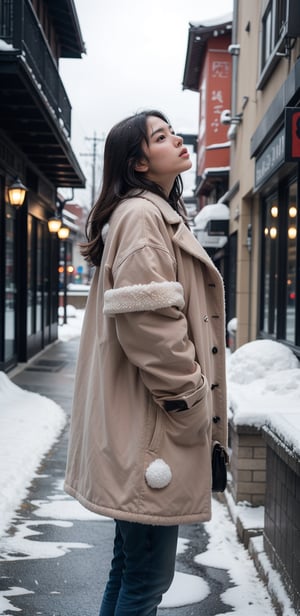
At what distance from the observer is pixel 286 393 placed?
16.4ft

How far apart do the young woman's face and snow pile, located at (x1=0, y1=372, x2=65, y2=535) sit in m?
2.86

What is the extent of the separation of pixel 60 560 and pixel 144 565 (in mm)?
1955

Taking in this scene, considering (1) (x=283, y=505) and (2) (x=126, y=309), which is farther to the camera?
(1) (x=283, y=505)

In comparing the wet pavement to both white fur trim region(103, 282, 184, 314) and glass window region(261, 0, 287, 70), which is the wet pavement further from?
glass window region(261, 0, 287, 70)

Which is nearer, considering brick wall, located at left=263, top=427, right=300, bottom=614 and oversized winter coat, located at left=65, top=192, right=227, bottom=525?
oversized winter coat, located at left=65, top=192, right=227, bottom=525

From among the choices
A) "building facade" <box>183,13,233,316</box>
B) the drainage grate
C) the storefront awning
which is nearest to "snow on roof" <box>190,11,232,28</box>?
"building facade" <box>183,13,233,316</box>

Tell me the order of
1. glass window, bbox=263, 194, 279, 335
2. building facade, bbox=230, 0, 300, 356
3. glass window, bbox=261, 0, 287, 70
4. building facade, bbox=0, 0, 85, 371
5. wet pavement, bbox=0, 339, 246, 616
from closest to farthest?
1. wet pavement, bbox=0, 339, 246, 616
2. building facade, bbox=230, 0, 300, 356
3. glass window, bbox=261, 0, 287, 70
4. building facade, bbox=0, 0, 85, 371
5. glass window, bbox=263, 194, 279, 335

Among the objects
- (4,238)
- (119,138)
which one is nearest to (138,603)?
(119,138)

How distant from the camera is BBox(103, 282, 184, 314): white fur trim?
6.73ft

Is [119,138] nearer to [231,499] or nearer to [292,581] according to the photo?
[292,581]

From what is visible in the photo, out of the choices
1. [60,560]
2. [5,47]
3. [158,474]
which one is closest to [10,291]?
[5,47]

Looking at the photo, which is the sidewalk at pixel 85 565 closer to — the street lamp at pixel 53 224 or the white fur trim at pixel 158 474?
the white fur trim at pixel 158 474

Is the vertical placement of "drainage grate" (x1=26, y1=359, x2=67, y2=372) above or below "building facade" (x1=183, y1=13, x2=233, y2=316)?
below

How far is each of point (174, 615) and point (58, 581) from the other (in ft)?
2.27
